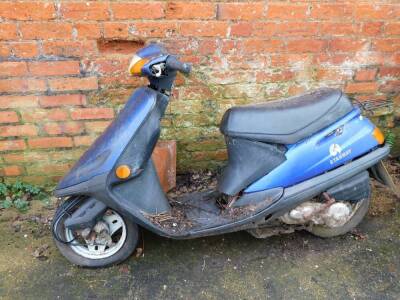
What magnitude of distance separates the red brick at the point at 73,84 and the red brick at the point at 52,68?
47mm

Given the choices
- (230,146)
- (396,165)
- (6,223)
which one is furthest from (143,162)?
(396,165)

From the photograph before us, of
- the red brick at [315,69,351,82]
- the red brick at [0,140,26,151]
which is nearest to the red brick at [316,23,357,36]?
the red brick at [315,69,351,82]

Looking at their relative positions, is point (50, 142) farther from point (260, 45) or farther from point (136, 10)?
point (260, 45)

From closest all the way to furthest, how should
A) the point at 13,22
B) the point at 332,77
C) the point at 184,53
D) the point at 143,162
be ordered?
the point at 143,162 < the point at 13,22 < the point at 184,53 < the point at 332,77

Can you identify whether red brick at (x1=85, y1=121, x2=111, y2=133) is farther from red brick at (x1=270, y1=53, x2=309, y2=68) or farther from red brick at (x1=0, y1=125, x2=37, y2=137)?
red brick at (x1=270, y1=53, x2=309, y2=68)

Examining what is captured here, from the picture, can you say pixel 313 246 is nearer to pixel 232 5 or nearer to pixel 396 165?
pixel 396 165

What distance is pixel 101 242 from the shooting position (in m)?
2.26

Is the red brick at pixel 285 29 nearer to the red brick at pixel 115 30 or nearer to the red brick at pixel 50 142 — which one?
the red brick at pixel 115 30

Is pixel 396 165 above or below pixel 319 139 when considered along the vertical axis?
below

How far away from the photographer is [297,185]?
2133mm

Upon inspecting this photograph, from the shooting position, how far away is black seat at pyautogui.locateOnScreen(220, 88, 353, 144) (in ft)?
6.84

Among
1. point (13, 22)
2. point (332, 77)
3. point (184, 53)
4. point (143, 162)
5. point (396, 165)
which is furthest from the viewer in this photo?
point (396, 165)

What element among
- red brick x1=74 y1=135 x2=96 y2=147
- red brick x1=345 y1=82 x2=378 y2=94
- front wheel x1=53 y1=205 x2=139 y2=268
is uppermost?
red brick x1=345 y1=82 x2=378 y2=94

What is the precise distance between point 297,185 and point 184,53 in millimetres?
1137
